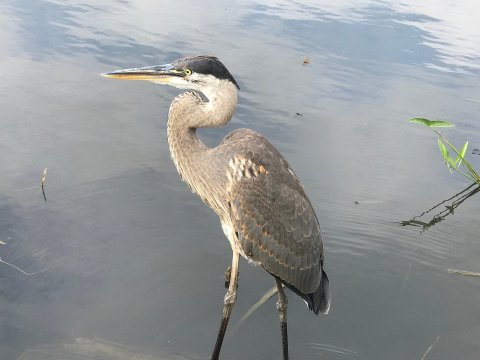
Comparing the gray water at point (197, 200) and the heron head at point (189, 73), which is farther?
the gray water at point (197, 200)

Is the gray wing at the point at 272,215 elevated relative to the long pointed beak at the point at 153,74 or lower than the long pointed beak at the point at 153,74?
lower

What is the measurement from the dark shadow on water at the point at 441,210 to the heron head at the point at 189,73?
2.82 meters

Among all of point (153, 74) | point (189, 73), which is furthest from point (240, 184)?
point (153, 74)

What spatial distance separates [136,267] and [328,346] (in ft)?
5.55

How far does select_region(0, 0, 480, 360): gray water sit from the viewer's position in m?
4.25

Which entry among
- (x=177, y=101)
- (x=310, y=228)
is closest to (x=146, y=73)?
(x=177, y=101)

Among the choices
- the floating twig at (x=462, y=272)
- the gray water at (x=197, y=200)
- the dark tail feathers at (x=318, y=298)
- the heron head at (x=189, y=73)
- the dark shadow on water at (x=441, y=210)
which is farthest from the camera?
the dark shadow on water at (x=441, y=210)

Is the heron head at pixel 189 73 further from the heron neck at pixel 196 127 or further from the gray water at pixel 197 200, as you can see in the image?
the gray water at pixel 197 200

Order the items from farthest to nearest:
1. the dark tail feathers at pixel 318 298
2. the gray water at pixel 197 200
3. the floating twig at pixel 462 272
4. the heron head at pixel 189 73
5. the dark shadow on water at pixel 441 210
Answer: the dark shadow on water at pixel 441 210 < the floating twig at pixel 462 272 < the gray water at pixel 197 200 < the dark tail feathers at pixel 318 298 < the heron head at pixel 189 73

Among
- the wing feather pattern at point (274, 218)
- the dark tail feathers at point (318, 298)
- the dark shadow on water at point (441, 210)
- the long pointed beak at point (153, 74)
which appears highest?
the long pointed beak at point (153, 74)

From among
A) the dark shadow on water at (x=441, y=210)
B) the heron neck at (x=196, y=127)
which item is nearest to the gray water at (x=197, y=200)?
the dark shadow on water at (x=441, y=210)

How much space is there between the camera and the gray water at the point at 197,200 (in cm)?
425

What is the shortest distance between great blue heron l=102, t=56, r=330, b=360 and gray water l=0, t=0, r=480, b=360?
0.53 meters

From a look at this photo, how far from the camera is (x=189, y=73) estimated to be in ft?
12.8
